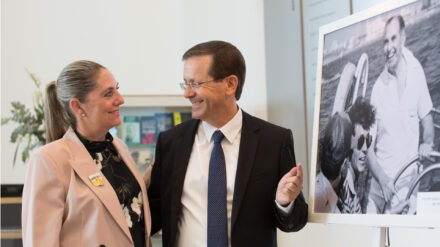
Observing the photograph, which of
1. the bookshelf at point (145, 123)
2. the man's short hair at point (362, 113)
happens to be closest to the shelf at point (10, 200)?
the bookshelf at point (145, 123)

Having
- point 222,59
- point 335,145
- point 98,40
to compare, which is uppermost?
point 98,40

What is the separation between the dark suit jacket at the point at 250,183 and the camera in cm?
224

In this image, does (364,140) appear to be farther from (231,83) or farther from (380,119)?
(231,83)

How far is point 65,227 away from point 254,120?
96 centimetres

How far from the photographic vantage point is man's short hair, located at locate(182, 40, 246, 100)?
2.44m

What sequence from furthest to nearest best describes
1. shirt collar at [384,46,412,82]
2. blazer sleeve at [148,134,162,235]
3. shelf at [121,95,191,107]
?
shelf at [121,95,191,107]
blazer sleeve at [148,134,162,235]
shirt collar at [384,46,412,82]

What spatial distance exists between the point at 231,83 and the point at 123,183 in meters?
0.68

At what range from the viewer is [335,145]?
225cm

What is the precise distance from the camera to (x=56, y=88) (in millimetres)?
2305

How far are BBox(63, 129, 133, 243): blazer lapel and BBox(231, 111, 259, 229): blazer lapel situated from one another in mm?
464

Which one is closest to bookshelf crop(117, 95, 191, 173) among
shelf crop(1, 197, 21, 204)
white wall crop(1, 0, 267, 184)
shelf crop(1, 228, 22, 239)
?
white wall crop(1, 0, 267, 184)

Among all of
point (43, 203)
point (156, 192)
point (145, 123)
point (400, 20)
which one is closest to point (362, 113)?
point (400, 20)

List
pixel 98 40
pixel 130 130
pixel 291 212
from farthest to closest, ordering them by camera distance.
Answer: pixel 98 40, pixel 130 130, pixel 291 212

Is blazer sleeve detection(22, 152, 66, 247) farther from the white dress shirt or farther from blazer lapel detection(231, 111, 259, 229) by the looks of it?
blazer lapel detection(231, 111, 259, 229)
